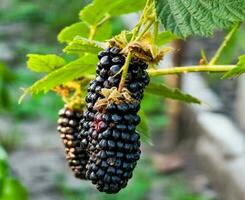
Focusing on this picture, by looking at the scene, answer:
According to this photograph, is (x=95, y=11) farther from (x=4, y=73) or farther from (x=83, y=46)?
(x=4, y=73)

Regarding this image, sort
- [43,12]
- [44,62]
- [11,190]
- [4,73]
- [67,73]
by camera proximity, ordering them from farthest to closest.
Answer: [43,12], [4,73], [11,190], [44,62], [67,73]

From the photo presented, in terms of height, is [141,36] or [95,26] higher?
[95,26]

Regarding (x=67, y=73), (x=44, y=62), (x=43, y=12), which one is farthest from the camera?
(x=43, y=12)

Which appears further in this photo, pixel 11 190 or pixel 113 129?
pixel 11 190

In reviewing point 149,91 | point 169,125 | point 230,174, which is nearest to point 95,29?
point 149,91

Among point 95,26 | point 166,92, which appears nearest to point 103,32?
point 95,26

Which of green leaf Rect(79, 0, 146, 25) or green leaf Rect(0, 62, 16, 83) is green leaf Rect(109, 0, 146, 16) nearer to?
green leaf Rect(79, 0, 146, 25)

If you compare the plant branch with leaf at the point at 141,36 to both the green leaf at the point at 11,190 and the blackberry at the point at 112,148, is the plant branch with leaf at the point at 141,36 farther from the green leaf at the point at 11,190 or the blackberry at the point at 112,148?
the green leaf at the point at 11,190
